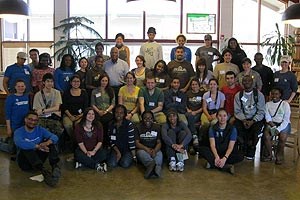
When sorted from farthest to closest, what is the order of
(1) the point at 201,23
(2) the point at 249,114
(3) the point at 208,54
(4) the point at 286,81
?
(1) the point at 201,23 → (3) the point at 208,54 → (4) the point at 286,81 → (2) the point at 249,114

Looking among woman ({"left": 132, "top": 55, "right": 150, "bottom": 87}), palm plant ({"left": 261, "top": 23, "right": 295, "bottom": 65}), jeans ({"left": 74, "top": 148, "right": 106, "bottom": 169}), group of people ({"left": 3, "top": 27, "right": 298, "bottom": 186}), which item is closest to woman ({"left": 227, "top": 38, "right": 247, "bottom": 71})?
group of people ({"left": 3, "top": 27, "right": 298, "bottom": 186})

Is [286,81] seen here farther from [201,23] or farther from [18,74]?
[201,23]

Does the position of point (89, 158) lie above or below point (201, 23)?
below

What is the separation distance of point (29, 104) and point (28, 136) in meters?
0.90

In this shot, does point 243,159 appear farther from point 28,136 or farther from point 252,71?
point 28,136

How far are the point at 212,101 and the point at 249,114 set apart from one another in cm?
56

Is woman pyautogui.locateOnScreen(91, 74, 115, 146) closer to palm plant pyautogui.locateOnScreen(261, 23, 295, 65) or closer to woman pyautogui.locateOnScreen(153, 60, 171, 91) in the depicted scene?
A: woman pyautogui.locateOnScreen(153, 60, 171, 91)

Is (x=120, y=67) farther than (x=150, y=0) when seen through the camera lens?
Yes

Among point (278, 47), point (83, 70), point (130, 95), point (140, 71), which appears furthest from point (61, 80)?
point (278, 47)

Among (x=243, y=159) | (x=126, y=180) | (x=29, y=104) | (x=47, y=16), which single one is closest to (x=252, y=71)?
(x=243, y=159)

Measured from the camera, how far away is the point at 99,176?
457 cm

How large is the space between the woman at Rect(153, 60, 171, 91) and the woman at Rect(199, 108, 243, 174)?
1.30 meters

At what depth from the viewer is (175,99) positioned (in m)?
5.60

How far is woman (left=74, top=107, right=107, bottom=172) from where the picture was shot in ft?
15.7
